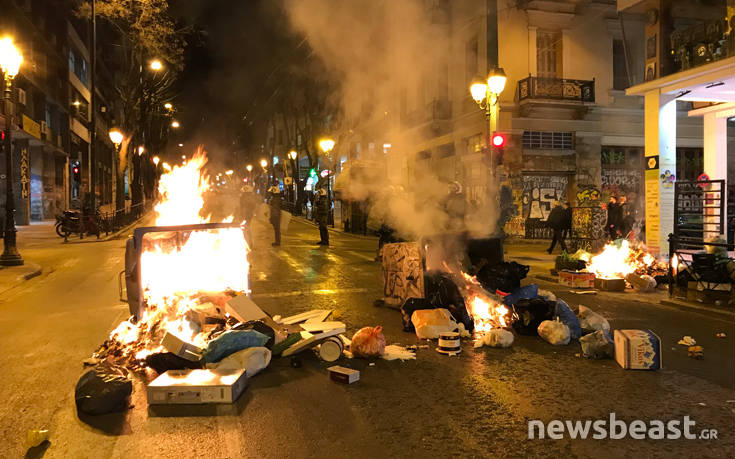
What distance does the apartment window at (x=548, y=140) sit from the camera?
20527 mm

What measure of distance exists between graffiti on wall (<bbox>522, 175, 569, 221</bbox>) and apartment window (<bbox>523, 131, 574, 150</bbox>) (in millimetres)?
1115

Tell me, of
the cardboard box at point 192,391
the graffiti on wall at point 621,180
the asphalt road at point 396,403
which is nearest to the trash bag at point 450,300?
the asphalt road at point 396,403

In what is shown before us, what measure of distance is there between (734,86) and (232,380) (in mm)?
13025

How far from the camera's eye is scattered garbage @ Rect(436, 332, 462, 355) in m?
5.43

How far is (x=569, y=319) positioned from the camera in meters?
6.04

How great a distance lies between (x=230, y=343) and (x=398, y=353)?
1.66 m

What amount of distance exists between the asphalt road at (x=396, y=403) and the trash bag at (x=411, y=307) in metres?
0.15

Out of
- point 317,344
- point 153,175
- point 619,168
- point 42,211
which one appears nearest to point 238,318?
point 317,344

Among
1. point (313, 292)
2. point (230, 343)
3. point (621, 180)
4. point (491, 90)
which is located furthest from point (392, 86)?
point (621, 180)

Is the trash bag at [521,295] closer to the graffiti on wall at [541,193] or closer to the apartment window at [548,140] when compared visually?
the graffiti on wall at [541,193]

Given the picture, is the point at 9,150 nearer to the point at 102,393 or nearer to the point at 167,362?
the point at 167,362

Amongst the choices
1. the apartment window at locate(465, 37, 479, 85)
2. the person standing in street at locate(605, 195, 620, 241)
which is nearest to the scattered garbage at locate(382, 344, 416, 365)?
the person standing in street at locate(605, 195, 620, 241)

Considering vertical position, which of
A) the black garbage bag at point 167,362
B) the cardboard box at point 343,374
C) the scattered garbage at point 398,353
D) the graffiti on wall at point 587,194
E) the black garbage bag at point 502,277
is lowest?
the scattered garbage at point 398,353

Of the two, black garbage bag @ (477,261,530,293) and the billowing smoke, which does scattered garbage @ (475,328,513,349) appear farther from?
the billowing smoke
